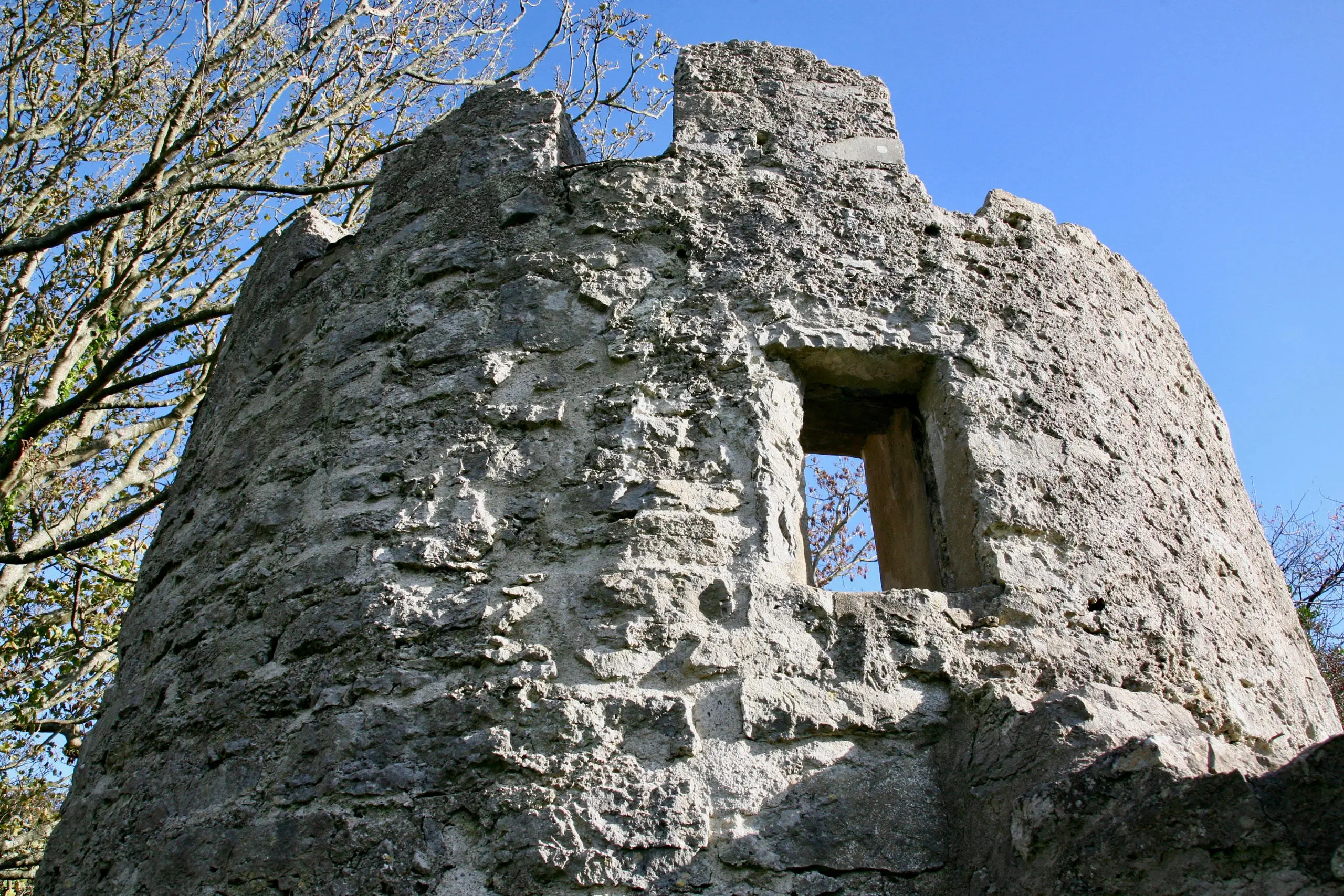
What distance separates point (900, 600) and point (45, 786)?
284 inches

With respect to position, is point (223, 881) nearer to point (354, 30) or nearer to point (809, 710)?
point (809, 710)

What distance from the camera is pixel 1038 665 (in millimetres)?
2383

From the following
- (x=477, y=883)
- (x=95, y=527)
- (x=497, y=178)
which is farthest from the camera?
(x=95, y=527)

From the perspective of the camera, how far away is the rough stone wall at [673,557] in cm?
207

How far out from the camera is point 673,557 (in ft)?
7.86

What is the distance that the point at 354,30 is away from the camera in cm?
830

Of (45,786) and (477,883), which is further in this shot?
(45,786)

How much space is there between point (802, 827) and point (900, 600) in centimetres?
59

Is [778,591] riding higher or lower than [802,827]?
higher

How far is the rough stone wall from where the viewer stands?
81.4 inches

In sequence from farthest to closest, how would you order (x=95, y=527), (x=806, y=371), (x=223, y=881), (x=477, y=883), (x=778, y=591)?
(x=95, y=527) → (x=806, y=371) → (x=778, y=591) → (x=223, y=881) → (x=477, y=883)

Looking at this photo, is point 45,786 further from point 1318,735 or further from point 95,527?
point 1318,735

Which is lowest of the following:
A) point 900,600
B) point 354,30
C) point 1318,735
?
point 1318,735

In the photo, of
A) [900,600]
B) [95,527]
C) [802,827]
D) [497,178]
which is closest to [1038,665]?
[900,600]
